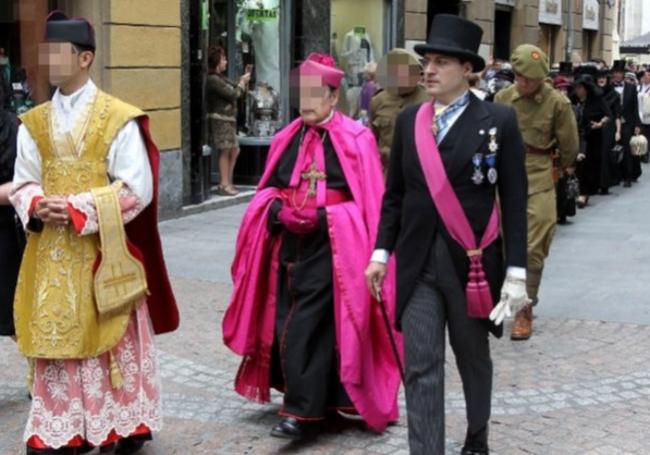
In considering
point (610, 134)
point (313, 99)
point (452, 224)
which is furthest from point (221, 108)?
point (452, 224)

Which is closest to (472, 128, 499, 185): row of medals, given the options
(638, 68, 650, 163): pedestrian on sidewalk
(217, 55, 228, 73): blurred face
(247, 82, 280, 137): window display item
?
(217, 55, 228, 73): blurred face

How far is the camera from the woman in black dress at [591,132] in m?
14.9

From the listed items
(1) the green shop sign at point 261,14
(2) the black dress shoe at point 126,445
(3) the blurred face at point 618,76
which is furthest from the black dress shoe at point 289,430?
(3) the blurred face at point 618,76

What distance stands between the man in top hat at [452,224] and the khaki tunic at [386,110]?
2.97m

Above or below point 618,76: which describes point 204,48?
above

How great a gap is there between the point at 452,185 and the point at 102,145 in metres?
1.42

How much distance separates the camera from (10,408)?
19.4 feet

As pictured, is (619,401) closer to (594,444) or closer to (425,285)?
(594,444)

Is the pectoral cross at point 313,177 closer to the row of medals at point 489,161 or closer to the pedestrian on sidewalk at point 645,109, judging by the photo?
the row of medals at point 489,161

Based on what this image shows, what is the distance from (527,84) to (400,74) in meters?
0.84

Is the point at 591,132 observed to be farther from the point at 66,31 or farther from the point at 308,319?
the point at 66,31

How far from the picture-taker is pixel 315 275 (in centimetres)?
542

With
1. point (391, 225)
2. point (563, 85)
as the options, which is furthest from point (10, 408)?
point (563, 85)

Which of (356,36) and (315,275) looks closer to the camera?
(315,275)
